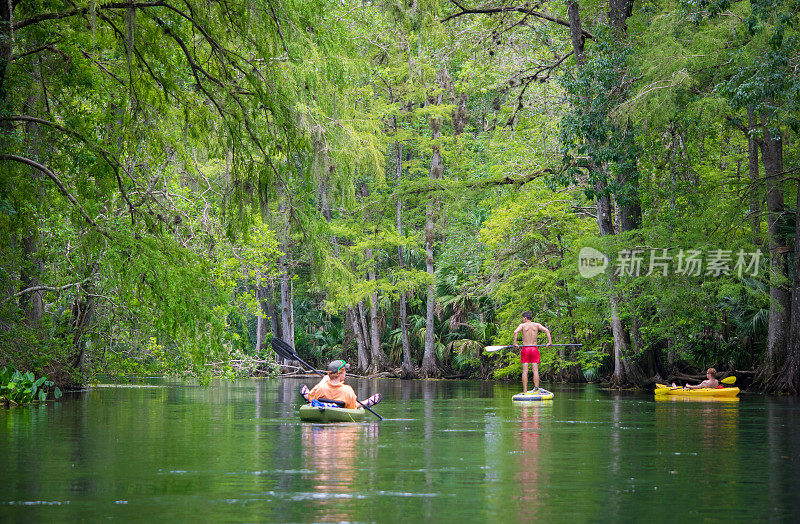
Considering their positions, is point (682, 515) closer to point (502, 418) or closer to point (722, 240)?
point (502, 418)

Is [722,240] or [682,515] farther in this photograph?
[722,240]

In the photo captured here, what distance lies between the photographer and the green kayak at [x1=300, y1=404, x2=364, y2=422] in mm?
14438

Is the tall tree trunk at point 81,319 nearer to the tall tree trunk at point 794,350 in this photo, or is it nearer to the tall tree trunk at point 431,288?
the tall tree trunk at point 794,350

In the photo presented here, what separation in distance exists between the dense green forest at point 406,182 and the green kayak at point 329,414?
66.6 inches

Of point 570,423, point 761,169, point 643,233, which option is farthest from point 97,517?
point 761,169

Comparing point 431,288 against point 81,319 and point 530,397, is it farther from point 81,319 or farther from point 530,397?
point 530,397

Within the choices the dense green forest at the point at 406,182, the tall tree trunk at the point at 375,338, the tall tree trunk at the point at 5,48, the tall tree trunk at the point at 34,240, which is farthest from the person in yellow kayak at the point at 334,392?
the tall tree trunk at the point at 375,338

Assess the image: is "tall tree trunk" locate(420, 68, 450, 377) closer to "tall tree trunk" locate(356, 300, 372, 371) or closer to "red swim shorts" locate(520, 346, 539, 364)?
"tall tree trunk" locate(356, 300, 372, 371)

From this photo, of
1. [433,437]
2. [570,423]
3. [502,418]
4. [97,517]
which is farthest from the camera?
[502,418]

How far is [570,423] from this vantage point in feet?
47.7

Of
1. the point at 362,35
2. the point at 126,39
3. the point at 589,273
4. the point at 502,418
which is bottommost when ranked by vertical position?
the point at 502,418

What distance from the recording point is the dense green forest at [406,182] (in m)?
14.3

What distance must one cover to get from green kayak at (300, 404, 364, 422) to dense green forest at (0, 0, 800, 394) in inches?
66.6

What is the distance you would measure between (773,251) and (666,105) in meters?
5.32
